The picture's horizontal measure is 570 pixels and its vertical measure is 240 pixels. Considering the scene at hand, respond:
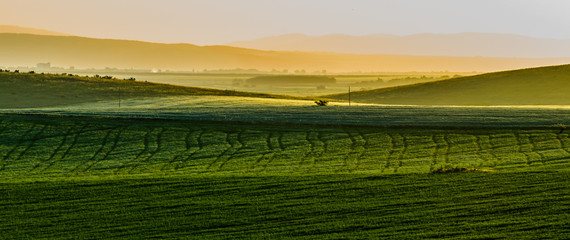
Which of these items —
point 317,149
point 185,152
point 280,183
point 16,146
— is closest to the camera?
point 280,183

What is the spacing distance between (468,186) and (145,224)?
36.8 feet

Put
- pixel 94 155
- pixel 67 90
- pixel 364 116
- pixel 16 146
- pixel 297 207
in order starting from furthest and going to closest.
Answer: pixel 67 90 < pixel 364 116 < pixel 16 146 < pixel 94 155 < pixel 297 207

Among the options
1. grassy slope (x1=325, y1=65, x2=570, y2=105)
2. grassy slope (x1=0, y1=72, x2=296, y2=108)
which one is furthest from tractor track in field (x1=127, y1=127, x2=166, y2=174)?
grassy slope (x1=325, y1=65, x2=570, y2=105)

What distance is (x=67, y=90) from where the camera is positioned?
74500mm

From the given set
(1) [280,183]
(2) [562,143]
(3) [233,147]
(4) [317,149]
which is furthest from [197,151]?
(2) [562,143]

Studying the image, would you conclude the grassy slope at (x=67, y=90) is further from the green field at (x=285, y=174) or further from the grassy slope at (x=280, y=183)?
the grassy slope at (x=280, y=183)

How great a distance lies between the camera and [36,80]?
7962cm

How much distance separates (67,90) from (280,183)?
180 feet

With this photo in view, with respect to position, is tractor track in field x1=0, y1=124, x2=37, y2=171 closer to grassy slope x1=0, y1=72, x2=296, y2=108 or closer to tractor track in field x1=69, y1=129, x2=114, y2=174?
tractor track in field x1=69, y1=129, x2=114, y2=174

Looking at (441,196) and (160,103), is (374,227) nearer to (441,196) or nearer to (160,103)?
(441,196)

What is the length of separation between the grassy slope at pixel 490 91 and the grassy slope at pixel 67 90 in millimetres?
21999

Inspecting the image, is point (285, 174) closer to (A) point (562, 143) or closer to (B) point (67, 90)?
(A) point (562, 143)

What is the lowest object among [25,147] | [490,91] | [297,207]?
[297,207]

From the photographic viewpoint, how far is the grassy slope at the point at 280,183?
764 inches
